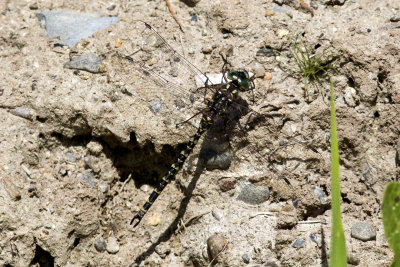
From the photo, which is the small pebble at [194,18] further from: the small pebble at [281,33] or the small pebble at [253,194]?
the small pebble at [253,194]

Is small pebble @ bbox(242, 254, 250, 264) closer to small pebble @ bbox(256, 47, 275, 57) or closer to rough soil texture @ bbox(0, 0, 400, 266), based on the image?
rough soil texture @ bbox(0, 0, 400, 266)

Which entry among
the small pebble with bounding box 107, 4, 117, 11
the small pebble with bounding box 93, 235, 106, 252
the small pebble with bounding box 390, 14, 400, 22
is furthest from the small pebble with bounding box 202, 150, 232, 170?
the small pebble with bounding box 390, 14, 400, 22

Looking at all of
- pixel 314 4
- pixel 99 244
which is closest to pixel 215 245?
pixel 99 244

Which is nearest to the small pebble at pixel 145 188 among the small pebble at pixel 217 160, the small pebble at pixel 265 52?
the small pebble at pixel 217 160

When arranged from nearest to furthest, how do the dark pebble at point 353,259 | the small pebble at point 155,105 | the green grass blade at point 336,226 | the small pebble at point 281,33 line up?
1. the green grass blade at point 336,226
2. the dark pebble at point 353,259
3. the small pebble at point 155,105
4. the small pebble at point 281,33

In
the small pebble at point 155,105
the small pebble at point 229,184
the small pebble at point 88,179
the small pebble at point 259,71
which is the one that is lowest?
the small pebble at point 229,184

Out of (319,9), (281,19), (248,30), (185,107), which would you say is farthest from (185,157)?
(319,9)

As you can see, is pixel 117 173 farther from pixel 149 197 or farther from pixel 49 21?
pixel 49 21

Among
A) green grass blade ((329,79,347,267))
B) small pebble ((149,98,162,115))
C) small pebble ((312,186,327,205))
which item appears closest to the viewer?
green grass blade ((329,79,347,267))
